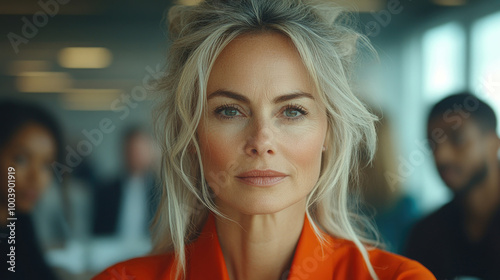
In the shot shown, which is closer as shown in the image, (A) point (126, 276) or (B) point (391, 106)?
(A) point (126, 276)

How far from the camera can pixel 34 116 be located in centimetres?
197

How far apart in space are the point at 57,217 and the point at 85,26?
764mm

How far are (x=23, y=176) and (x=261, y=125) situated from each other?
132cm

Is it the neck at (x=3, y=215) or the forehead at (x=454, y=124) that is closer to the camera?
the neck at (x=3, y=215)

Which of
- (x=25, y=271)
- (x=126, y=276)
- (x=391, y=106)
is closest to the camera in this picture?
(x=126, y=276)

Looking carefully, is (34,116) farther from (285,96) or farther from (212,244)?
(285,96)

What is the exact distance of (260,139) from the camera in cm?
104

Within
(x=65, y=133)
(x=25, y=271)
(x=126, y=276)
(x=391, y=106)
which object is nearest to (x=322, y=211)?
(x=126, y=276)

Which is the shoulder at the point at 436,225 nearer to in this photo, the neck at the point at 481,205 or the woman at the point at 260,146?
the neck at the point at 481,205

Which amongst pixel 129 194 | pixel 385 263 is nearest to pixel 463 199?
pixel 385 263

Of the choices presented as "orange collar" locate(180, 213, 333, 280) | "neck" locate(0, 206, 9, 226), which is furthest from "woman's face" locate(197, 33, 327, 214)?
"neck" locate(0, 206, 9, 226)

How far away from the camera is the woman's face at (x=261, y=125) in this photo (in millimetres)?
1064

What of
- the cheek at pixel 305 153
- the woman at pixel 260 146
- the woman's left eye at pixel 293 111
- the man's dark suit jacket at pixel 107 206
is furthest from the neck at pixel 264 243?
the man's dark suit jacket at pixel 107 206

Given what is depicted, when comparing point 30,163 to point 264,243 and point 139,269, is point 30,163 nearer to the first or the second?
point 139,269
